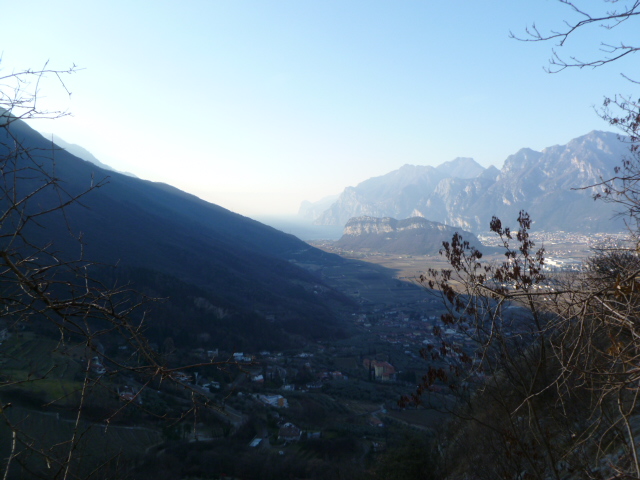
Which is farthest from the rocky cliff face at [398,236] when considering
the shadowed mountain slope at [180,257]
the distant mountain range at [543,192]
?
the shadowed mountain slope at [180,257]

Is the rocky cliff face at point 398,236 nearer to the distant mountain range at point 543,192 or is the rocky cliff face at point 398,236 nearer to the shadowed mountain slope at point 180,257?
the distant mountain range at point 543,192

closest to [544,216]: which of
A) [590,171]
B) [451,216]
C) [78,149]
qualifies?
[590,171]

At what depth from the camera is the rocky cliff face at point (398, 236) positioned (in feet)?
305

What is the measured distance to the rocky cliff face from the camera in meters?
93.0

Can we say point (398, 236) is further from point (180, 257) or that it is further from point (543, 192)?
point (180, 257)

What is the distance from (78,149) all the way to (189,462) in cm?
18871

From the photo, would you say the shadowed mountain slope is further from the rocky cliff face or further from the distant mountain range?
the distant mountain range

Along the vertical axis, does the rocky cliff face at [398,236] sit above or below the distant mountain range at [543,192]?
below

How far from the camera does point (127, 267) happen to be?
2870 cm

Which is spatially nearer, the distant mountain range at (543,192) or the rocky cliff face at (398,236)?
the rocky cliff face at (398,236)

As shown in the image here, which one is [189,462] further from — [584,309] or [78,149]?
[78,149]

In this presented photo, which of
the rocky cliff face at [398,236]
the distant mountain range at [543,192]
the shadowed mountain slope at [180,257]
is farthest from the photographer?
the distant mountain range at [543,192]

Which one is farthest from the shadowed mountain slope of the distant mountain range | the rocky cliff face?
the distant mountain range

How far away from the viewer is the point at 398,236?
351ft
